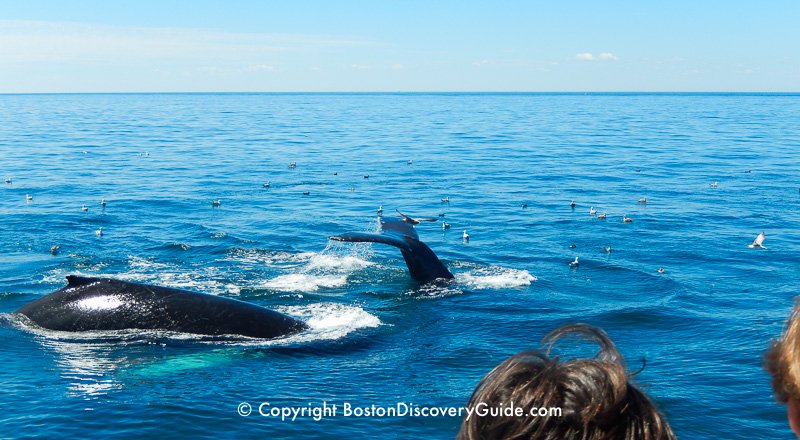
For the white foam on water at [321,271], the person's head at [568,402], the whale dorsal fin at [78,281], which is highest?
the person's head at [568,402]

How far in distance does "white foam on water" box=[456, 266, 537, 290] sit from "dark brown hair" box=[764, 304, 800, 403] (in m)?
15.5

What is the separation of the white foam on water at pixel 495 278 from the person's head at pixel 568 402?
51.2 feet

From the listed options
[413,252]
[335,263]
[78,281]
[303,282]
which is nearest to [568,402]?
[78,281]

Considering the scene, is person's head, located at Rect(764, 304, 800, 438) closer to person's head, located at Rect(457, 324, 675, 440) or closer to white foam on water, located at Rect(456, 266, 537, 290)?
person's head, located at Rect(457, 324, 675, 440)

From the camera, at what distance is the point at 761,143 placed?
191 feet

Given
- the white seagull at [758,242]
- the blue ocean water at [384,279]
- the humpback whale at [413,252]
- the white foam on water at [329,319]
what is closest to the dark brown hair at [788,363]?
the blue ocean water at [384,279]

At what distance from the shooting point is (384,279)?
1898 cm

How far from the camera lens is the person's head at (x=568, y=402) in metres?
2.38

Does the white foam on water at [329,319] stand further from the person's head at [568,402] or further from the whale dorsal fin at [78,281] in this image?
the person's head at [568,402]

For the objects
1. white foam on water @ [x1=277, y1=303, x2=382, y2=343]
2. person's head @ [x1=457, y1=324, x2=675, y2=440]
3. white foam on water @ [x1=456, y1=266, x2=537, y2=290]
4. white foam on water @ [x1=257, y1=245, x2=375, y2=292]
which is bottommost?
white foam on water @ [x1=277, y1=303, x2=382, y2=343]

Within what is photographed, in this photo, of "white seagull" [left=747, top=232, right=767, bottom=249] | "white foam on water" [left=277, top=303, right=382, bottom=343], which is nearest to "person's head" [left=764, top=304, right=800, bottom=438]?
"white foam on water" [left=277, top=303, right=382, bottom=343]

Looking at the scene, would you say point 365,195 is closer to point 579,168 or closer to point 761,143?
point 579,168

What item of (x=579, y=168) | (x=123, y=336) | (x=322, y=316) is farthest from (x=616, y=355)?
(x=579, y=168)

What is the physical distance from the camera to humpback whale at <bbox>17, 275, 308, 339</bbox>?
1352 centimetres
